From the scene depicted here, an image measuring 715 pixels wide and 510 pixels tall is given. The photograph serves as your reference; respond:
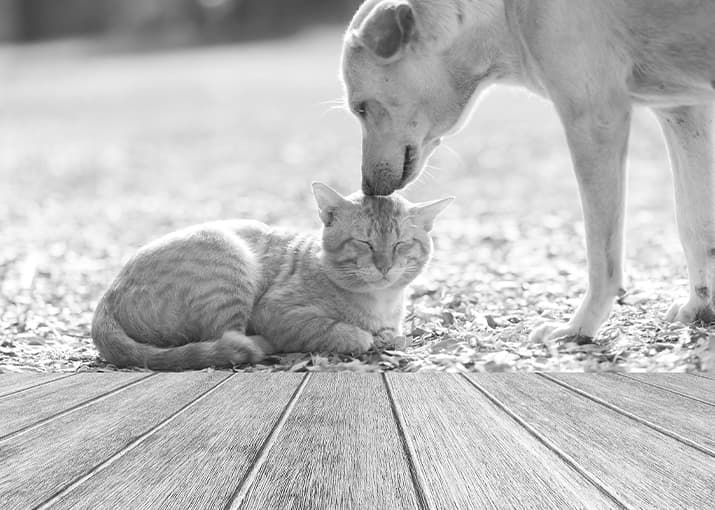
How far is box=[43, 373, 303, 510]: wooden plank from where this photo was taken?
70.7 inches

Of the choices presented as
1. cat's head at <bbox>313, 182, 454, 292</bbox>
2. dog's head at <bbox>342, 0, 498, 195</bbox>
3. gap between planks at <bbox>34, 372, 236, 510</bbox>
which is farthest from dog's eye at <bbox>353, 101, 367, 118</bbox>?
gap between planks at <bbox>34, 372, 236, 510</bbox>

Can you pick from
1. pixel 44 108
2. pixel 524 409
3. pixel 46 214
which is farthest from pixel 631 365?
pixel 44 108

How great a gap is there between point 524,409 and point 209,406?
831mm

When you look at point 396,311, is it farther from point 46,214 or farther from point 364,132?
point 46,214

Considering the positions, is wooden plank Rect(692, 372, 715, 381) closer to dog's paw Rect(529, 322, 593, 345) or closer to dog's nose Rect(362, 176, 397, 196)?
dog's paw Rect(529, 322, 593, 345)

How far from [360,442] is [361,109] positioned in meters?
1.89

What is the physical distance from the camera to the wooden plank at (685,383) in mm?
2590

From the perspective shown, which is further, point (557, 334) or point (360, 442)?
point (557, 334)

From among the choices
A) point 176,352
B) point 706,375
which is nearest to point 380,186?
point 176,352

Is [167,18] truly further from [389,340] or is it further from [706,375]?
[706,375]

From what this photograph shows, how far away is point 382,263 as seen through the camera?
3.41 meters

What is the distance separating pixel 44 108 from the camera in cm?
2047

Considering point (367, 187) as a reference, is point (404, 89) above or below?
above

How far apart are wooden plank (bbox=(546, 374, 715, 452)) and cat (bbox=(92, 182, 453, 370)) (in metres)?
0.89
